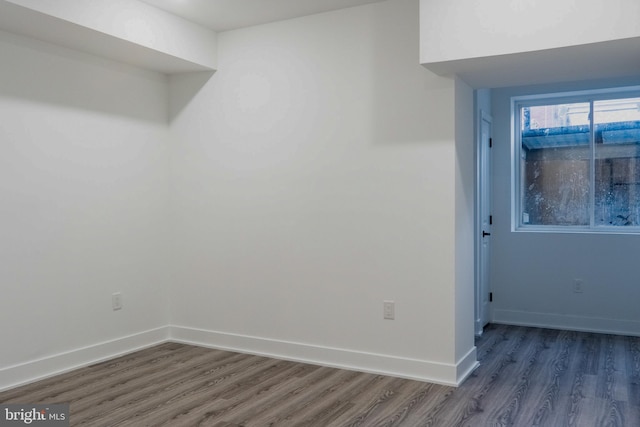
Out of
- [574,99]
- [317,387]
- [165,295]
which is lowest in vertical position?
[317,387]

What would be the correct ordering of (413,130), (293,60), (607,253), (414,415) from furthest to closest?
(607,253) < (293,60) < (413,130) < (414,415)

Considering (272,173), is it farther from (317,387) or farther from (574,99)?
(574,99)

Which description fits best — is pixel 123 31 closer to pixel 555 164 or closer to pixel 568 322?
pixel 555 164

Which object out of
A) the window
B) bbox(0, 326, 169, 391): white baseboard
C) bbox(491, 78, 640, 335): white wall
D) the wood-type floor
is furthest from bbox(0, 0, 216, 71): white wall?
the window

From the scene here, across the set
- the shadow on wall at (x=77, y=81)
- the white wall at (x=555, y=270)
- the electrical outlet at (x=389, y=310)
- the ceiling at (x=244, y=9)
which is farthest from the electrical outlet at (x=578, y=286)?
the shadow on wall at (x=77, y=81)

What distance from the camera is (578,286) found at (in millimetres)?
4992

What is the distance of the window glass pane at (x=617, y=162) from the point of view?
4965 millimetres

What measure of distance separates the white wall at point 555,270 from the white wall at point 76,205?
3.12 m

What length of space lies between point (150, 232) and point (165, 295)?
566mm

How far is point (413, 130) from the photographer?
11.9 feet

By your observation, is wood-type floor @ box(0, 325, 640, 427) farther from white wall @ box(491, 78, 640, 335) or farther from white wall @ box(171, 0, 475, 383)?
white wall @ box(491, 78, 640, 335)

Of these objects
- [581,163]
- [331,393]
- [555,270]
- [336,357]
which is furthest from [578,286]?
[331,393]

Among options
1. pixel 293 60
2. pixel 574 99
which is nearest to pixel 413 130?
pixel 293 60

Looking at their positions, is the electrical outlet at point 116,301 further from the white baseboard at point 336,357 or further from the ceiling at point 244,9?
the ceiling at point 244,9
